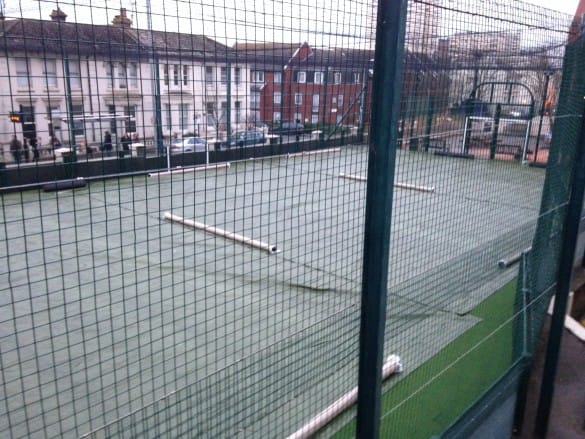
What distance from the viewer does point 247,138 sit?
5.97 feet

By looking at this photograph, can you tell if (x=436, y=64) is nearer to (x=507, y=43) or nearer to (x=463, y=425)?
(x=507, y=43)

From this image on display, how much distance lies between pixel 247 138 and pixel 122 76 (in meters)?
0.47

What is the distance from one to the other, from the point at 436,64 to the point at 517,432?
2.45m

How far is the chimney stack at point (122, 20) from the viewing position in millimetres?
1333

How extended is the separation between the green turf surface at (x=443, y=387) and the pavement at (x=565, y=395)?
0.48 metres

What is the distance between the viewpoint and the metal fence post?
1.48 m

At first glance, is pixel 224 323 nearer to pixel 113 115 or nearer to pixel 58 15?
pixel 113 115

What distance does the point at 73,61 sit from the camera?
4.70ft

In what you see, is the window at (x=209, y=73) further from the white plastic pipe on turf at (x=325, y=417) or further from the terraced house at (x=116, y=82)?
the white plastic pipe on turf at (x=325, y=417)

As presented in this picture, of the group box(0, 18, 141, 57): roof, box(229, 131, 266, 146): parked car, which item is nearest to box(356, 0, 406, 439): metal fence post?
box(229, 131, 266, 146): parked car

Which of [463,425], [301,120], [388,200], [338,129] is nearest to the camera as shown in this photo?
[388,200]

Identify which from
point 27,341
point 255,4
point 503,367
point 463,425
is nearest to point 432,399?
point 503,367

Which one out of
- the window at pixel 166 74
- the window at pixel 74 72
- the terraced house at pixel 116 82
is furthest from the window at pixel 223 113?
the window at pixel 74 72

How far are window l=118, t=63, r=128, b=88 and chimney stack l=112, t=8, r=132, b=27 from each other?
11 cm
